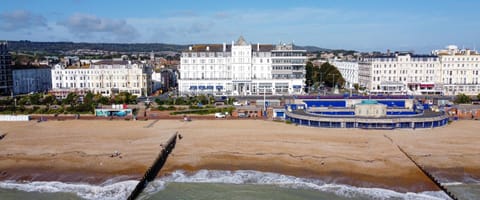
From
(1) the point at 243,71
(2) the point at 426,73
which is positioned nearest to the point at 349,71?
(2) the point at 426,73

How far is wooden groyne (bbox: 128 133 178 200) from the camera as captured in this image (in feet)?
86.6

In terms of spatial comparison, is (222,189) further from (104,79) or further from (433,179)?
(104,79)

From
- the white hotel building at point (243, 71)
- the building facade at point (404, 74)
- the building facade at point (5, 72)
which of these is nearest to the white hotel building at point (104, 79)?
the white hotel building at point (243, 71)

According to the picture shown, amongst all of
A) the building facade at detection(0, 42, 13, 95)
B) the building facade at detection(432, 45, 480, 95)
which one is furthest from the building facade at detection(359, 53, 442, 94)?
the building facade at detection(0, 42, 13, 95)

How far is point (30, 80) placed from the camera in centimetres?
8012

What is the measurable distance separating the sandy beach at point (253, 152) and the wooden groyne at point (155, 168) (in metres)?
0.55

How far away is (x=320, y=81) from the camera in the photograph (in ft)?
286

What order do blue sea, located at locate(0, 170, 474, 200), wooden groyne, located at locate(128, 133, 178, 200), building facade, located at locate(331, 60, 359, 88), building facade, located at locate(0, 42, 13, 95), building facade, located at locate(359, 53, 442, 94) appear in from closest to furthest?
blue sea, located at locate(0, 170, 474, 200) < wooden groyne, located at locate(128, 133, 178, 200) < building facade, located at locate(0, 42, 13, 95) < building facade, located at locate(359, 53, 442, 94) < building facade, located at locate(331, 60, 359, 88)

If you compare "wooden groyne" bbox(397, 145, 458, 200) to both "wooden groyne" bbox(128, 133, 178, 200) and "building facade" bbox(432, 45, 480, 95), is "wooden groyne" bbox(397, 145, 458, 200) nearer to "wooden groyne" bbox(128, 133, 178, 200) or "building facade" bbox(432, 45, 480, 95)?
"wooden groyne" bbox(128, 133, 178, 200)

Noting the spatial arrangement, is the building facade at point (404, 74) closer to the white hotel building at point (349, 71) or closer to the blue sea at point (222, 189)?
the white hotel building at point (349, 71)

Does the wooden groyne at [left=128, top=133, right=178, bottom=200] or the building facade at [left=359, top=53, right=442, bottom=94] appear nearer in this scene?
the wooden groyne at [left=128, top=133, right=178, bottom=200]

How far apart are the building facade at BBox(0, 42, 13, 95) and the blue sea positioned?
170 ft

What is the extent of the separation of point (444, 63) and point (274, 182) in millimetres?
58008

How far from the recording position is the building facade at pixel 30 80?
77875mm
